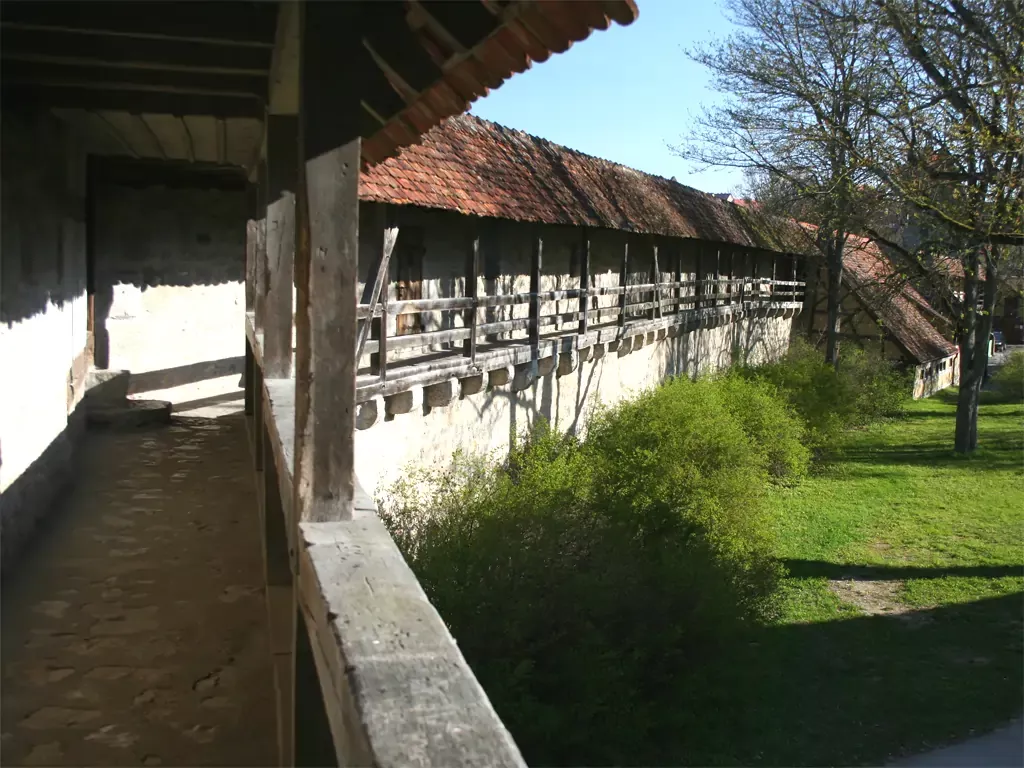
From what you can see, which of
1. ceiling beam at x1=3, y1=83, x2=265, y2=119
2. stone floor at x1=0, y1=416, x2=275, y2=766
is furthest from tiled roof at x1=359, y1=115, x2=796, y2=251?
stone floor at x1=0, y1=416, x2=275, y2=766

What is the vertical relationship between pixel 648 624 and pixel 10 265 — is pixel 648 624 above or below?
below

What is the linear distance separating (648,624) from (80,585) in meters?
4.40

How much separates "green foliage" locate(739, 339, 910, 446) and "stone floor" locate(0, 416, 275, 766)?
14162 millimetres

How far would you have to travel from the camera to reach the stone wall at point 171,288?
29.0 feet

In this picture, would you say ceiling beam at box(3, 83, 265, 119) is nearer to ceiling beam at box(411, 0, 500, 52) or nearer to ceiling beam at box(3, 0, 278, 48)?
ceiling beam at box(3, 0, 278, 48)

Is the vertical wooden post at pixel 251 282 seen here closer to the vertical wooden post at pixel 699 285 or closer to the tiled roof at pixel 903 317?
the vertical wooden post at pixel 699 285

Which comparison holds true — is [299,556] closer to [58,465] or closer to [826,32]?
[58,465]

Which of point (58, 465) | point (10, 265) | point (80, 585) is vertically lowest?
point (80, 585)

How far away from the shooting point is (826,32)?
1545 centimetres

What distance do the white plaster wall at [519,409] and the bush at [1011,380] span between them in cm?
1229

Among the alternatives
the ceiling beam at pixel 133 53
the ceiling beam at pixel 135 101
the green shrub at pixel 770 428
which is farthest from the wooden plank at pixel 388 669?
the green shrub at pixel 770 428

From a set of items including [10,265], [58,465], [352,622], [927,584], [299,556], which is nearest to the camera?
[352,622]

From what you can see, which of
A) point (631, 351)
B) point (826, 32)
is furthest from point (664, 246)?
point (826, 32)

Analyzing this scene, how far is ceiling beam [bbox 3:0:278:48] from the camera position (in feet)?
10.6
